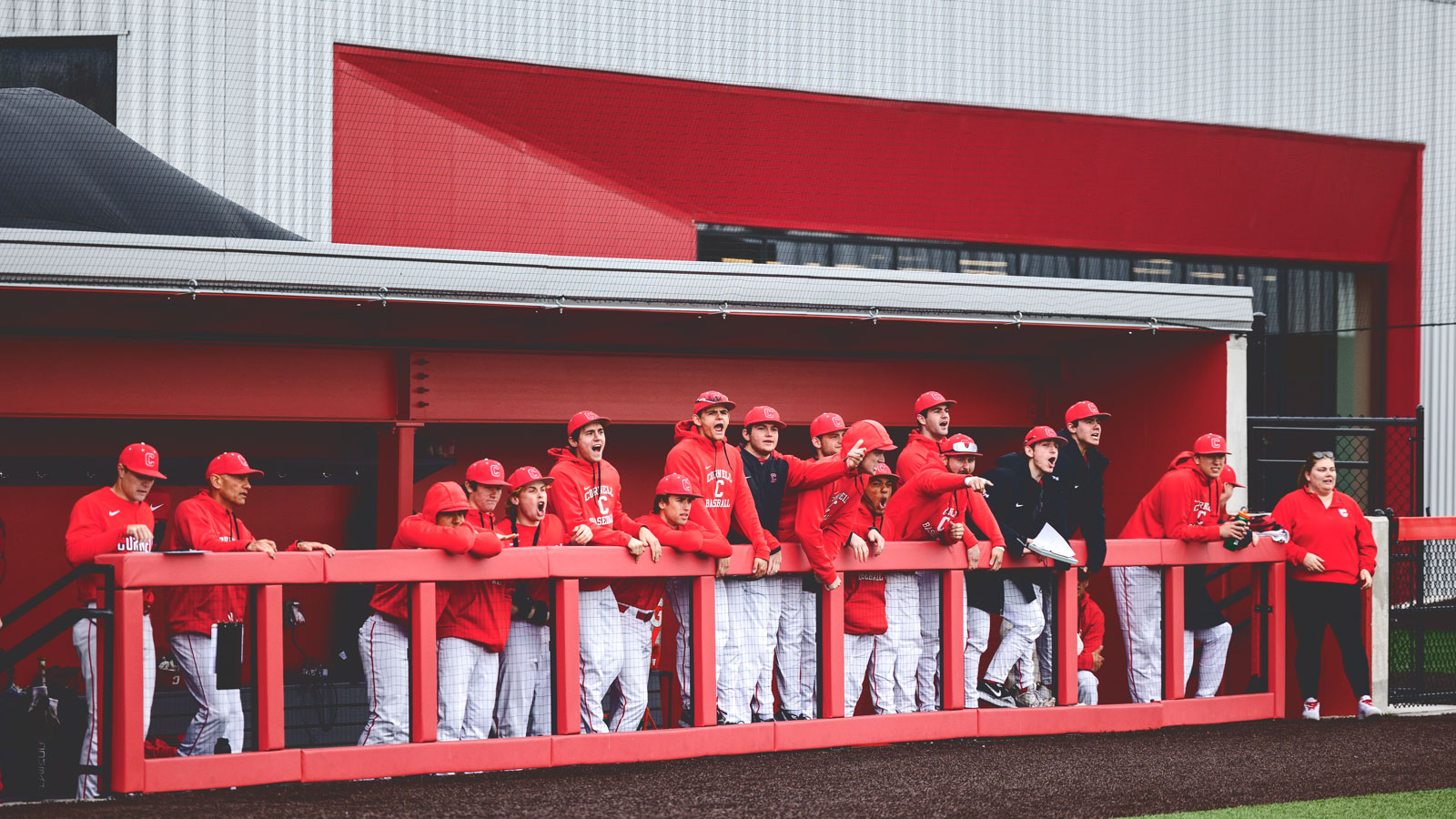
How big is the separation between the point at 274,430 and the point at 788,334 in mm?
3509

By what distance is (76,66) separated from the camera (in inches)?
420

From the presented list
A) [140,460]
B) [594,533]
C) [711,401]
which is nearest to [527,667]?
[594,533]

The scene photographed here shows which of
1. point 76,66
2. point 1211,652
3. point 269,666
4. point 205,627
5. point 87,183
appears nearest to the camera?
point 269,666

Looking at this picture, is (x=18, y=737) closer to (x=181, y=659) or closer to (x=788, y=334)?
(x=181, y=659)

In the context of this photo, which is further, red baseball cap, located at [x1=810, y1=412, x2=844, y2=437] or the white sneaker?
the white sneaker

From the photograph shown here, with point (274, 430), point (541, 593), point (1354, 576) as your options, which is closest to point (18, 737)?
point (541, 593)

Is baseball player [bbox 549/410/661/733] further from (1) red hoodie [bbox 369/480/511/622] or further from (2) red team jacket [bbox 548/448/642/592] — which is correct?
(1) red hoodie [bbox 369/480/511/622]

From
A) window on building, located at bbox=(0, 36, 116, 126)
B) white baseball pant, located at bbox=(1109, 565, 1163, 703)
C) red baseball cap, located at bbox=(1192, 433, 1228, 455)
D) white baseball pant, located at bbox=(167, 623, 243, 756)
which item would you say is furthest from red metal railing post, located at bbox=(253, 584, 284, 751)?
window on building, located at bbox=(0, 36, 116, 126)

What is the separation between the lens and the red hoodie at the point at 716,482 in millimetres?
6543

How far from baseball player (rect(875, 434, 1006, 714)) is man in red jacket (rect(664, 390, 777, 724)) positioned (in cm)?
75

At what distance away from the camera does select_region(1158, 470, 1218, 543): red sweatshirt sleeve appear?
762cm

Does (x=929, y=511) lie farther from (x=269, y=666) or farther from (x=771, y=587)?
(x=269, y=666)

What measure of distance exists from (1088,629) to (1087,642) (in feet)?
0.51

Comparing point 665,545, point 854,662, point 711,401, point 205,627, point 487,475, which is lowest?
point 854,662
